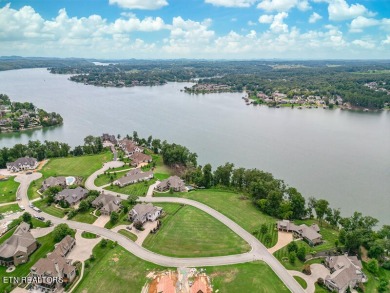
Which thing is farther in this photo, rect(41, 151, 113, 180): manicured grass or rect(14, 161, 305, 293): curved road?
rect(41, 151, 113, 180): manicured grass

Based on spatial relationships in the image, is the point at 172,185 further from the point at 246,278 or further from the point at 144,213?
the point at 246,278

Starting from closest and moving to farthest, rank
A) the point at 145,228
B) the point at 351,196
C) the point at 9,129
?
1. the point at 145,228
2. the point at 351,196
3. the point at 9,129

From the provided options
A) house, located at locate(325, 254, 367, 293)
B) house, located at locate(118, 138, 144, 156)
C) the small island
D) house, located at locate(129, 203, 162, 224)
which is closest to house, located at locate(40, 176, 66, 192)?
house, located at locate(129, 203, 162, 224)

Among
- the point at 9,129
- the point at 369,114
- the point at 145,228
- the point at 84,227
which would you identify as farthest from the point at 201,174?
the point at 369,114

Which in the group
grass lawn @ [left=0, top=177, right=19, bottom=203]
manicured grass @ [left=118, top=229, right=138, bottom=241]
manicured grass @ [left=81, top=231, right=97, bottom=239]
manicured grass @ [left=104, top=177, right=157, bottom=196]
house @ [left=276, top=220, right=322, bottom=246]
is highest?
house @ [left=276, top=220, right=322, bottom=246]

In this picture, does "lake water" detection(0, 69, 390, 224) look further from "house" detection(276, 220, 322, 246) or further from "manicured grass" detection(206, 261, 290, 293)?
"manicured grass" detection(206, 261, 290, 293)

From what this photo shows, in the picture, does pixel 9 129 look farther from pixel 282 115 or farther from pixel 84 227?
pixel 282 115

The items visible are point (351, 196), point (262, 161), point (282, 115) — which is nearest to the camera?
point (351, 196)
